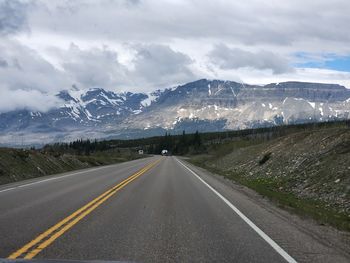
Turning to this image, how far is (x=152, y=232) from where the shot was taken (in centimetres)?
1087

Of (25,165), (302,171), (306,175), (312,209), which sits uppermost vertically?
(25,165)

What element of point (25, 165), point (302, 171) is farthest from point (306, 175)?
point (25, 165)

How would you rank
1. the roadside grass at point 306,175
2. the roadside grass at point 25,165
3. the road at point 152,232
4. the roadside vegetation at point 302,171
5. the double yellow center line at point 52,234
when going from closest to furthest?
the double yellow center line at point 52,234
the road at point 152,232
the roadside grass at point 306,175
the roadside vegetation at point 302,171
the roadside grass at point 25,165

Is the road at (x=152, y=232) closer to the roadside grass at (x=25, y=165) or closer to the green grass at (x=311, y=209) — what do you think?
the green grass at (x=311, y=209)

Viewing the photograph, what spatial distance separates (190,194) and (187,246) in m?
10.8

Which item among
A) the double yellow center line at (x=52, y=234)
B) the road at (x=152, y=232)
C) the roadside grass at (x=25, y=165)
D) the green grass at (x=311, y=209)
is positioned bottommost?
the green grass at (x=311, y=209)

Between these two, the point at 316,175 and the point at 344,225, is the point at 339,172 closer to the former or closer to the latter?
the point at 316,175

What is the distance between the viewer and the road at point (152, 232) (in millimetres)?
8695

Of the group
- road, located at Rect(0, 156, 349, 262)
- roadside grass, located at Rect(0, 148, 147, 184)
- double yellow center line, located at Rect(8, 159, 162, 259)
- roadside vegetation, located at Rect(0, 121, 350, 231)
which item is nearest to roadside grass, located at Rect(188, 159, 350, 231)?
roadside vegetation, located at Rect(0, 121, 350, 231)

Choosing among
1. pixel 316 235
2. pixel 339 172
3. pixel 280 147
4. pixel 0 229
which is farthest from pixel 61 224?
pixel 280 147

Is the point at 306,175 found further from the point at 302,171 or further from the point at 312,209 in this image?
the point at 312,209

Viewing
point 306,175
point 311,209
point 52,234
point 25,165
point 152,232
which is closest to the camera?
point 52,234

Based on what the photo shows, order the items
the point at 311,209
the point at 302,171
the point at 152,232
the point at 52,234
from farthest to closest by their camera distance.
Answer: the point at 302,171
the point at 311,209
the point at 152,232
the point at 52,234

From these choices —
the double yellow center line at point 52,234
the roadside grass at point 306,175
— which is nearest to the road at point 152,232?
the double yellow center line at point 52,234
